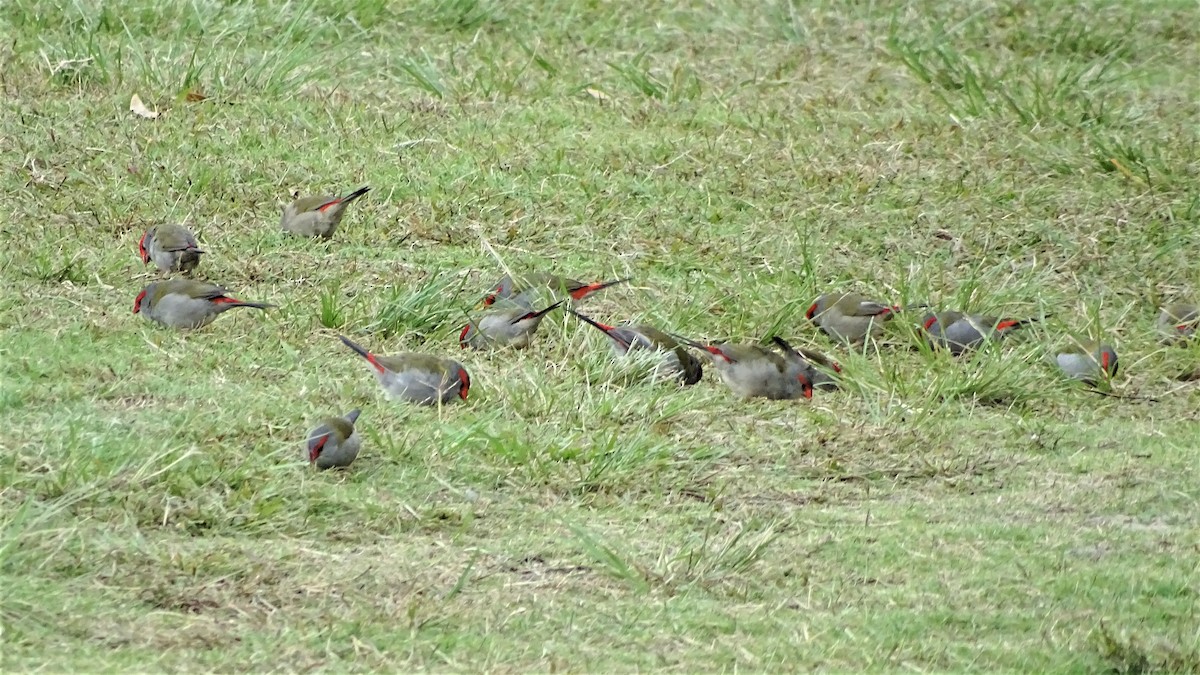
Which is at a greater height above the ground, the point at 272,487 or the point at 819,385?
the point at 272,487

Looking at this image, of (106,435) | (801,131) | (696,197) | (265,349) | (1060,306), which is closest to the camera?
(106,435)

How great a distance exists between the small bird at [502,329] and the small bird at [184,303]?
0.71m

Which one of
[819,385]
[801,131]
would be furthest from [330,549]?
[801,131]

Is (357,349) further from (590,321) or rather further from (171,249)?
(171,249)

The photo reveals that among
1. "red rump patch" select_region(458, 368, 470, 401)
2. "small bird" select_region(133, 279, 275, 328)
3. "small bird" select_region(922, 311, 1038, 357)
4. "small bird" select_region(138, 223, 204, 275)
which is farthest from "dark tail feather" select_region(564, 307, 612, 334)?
"small bird" select_region(138, 223, 204, 275)

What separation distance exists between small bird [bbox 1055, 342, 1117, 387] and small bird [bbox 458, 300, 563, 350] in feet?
5.81

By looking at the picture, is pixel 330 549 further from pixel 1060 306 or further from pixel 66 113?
pixel 66 113

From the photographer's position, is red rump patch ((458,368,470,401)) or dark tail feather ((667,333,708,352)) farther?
dark tail feather ((667,333,708,352))

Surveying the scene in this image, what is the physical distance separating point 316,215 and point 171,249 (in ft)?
2.42

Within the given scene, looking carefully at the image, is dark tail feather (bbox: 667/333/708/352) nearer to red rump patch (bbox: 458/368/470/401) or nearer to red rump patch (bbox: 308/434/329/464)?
red rump patch (bbox: 458/368/470/401)

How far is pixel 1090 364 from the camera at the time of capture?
20.7 ft

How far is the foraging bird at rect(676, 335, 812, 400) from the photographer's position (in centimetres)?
596

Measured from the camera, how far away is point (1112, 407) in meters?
6.26

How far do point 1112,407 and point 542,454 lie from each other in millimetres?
2205
